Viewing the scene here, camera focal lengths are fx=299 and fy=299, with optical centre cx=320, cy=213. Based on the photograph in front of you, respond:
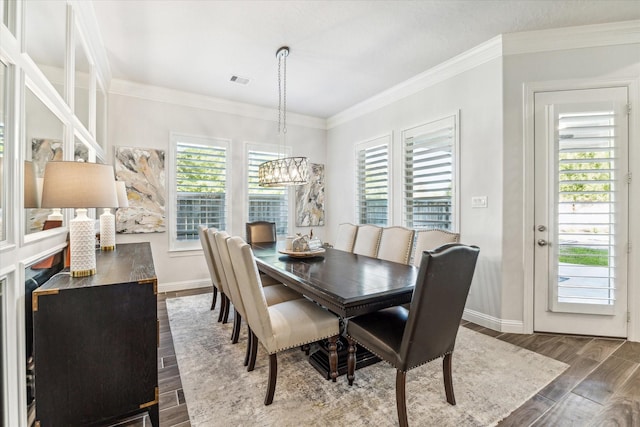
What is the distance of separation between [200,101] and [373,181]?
2.88 meters

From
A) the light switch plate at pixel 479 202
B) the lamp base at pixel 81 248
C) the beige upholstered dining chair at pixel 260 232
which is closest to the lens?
the lamp base at pixel 81 248

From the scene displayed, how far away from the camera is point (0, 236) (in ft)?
3.86

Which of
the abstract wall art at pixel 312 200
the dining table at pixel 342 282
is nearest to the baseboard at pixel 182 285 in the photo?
the abstract wall art at pixel 312 200

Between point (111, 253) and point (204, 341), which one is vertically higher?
point (111, 253)

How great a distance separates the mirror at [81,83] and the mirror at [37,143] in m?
0.64

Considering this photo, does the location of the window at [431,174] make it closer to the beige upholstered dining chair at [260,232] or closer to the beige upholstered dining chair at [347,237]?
the beige upholstered dining chair at [347,237]

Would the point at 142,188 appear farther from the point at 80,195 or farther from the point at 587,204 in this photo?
the point at 587,204

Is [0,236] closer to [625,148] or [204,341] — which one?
[204,341]

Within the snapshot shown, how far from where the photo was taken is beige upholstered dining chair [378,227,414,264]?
9.49ft

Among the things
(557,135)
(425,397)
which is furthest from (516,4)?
(425,397)

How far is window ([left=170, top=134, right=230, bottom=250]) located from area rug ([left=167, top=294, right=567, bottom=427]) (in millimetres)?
2104

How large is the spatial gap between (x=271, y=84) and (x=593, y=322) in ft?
14.5

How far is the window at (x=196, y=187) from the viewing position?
14.2 feet

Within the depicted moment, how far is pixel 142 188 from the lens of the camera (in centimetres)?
406
